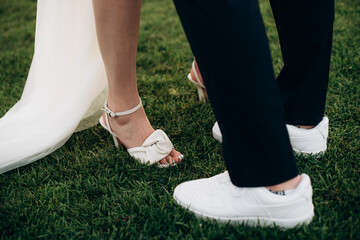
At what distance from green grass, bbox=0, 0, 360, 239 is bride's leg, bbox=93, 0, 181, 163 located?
119 millimetres

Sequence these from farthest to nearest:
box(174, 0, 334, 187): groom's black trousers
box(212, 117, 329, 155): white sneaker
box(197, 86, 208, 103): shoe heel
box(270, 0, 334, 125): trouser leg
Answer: box(197, 86, 208, 103): shoe heel < box(212, 117, 329, 155): white sneaker < box(270, 0, 334, 125): trouser leg < box(174, 0, 334, 187): groom's black trousers

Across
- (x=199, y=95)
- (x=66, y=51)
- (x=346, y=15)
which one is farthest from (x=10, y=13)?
(x=346, y=15)

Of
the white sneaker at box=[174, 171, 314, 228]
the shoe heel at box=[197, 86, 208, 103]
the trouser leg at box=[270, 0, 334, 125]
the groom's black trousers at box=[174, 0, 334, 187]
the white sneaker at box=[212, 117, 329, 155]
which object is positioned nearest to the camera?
the groom's black trousers at box=[174, 0, 334, 187]

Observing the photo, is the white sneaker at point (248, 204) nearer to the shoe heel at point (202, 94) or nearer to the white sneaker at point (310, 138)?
the white sneaker at point (310, 138)

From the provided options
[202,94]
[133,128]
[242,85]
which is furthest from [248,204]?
[202,94]

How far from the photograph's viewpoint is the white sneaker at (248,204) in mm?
943

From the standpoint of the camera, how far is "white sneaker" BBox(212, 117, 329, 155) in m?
1.28

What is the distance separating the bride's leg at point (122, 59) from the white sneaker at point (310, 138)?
1.63 feet

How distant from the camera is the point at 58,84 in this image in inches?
63.6

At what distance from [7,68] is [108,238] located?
2.17 m

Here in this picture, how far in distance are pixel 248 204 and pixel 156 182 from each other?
414 millimetres

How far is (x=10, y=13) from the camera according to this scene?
433cm

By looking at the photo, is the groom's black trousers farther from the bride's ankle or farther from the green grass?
the bride's ankle

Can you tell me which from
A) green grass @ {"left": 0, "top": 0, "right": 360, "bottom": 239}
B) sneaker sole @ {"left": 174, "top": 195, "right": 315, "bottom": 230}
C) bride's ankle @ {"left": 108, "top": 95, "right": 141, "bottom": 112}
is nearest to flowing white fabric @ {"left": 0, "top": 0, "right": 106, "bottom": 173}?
green grass @ {"left": 0, "top": 0, "right": 360, "bottom": 239}
